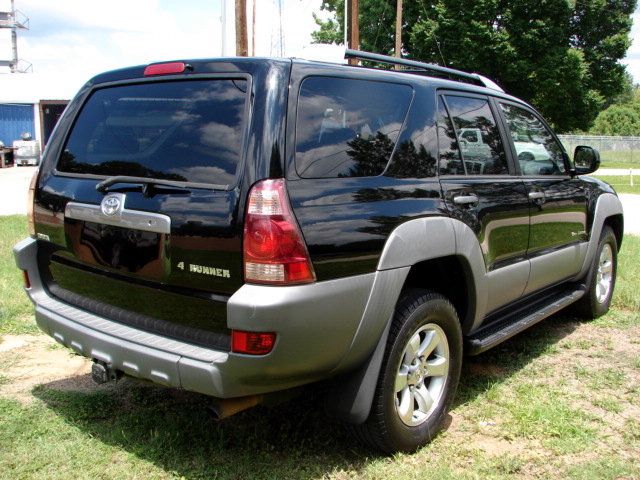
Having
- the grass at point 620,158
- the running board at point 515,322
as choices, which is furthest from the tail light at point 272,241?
the grass at point 620,158

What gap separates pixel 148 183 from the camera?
2824 mm

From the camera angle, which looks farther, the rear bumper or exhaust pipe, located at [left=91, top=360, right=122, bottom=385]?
exhaust pipe, located at [left=91, top=360, right=122, bottom=385]

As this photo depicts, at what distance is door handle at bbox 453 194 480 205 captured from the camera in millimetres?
3426

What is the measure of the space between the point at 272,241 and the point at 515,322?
87.6 inches

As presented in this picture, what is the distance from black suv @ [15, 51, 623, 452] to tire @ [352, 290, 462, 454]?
1 centimetres

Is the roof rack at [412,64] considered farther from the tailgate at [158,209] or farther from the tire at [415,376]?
the tire at [415,376]

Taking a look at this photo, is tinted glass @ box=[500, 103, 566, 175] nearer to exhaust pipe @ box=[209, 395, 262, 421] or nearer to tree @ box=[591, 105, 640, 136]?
exhaust pipe @ box=[209, 395, 262, 421]

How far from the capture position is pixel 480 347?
3.63m

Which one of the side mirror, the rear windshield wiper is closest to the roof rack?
the side mirror

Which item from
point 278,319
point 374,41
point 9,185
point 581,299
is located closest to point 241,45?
point 9,185

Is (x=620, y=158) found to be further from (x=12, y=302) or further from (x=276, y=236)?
(x=276, y=236)

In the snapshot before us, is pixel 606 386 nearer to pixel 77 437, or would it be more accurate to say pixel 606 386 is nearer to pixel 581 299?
pixel 581 299

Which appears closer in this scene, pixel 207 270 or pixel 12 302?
pixel 207 270

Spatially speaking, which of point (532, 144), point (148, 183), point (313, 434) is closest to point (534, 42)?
point (532, 144)
